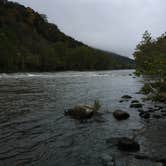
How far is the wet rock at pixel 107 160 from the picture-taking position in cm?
1147

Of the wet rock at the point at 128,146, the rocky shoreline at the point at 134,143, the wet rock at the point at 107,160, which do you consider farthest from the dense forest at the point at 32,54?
the wet rock at the point at 107,160

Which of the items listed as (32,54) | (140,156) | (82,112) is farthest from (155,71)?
(32,54)

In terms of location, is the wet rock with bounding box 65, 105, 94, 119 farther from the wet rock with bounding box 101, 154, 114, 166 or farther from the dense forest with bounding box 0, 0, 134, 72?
the dense forest with bounding box 0, 0, 134, 72

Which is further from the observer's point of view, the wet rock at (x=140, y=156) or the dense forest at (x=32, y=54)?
the dense forest at (x=32, y=54)

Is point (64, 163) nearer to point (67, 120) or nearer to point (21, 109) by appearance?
point (67, 120)

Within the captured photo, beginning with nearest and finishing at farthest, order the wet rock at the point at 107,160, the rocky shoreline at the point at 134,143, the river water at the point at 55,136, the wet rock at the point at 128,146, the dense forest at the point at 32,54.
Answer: the wet rock at the point at 107,160
the rocky shoreline at the point at 134,143
the river water at the point at 55,136
the wet rock at the point at 128,146
the dense forest at the point at 32,54

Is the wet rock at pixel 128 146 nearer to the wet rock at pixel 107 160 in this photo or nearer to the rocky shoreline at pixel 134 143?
the rocky shoreline at pixel 134 143

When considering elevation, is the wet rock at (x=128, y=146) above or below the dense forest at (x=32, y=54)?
below

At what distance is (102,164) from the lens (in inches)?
449

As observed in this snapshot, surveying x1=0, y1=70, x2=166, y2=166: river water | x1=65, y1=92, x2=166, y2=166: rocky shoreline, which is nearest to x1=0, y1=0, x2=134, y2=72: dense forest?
x1=0, y1=70, x2=166, y2=166: river water

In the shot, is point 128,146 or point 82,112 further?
point 82,112

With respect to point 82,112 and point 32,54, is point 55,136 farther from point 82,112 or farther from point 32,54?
point 32,54

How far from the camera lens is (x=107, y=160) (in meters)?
11.9

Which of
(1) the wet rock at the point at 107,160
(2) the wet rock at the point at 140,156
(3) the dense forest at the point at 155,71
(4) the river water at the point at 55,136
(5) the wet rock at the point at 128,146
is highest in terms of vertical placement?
(3) the dense forest at the point at 155,71
